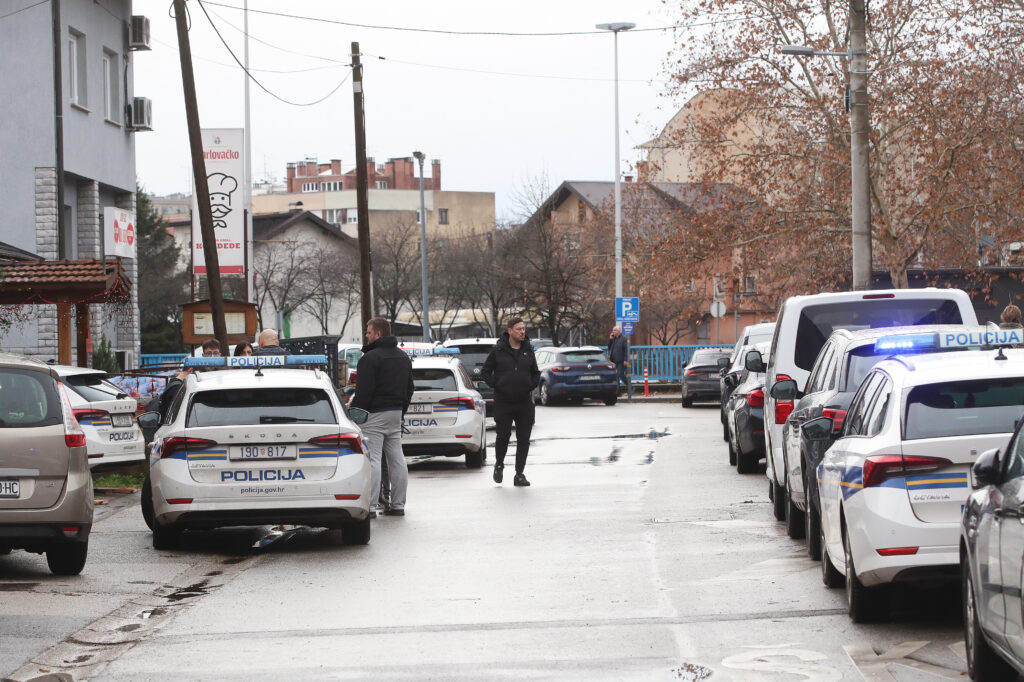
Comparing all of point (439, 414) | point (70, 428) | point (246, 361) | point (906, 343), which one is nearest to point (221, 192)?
point (439, 414)

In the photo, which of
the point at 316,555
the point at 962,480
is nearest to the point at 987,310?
the point at 316,555

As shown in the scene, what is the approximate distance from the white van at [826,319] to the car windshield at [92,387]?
8.33 metres

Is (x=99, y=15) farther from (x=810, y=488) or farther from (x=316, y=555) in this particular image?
(x=810, y=488)

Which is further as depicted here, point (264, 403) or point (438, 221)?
point (438, 221)

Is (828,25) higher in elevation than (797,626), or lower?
higher

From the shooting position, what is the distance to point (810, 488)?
10430 mm

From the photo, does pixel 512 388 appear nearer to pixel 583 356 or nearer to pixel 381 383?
pixel 381 383

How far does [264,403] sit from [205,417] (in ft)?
1.55

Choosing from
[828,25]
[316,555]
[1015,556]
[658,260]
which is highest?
[828,25]

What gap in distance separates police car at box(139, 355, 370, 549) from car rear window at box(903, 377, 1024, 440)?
5440 millimetres

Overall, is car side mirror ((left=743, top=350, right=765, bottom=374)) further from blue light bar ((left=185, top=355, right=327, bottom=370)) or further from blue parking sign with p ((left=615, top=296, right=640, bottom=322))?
blue parking sign with p ((left=615, top=296, right=640, bottom=322))

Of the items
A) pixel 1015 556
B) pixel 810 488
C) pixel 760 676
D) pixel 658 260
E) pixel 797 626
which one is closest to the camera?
pixel 1015 556

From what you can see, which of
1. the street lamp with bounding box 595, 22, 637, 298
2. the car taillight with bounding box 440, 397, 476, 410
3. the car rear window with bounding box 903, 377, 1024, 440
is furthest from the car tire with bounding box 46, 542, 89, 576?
the street lamp with bounding box 595, 22, 637, 298

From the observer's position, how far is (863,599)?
8.14m
